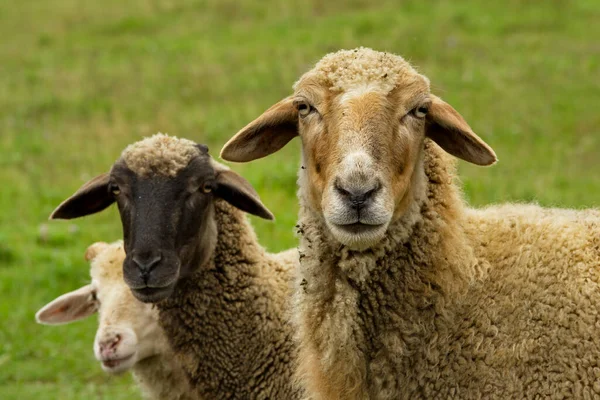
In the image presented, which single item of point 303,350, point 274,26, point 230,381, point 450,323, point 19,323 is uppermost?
point 274,26

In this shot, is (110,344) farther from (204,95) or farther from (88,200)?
(204,95)

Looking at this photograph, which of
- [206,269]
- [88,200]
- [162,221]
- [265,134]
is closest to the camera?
[265,134]

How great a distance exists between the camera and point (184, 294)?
673 centimetres

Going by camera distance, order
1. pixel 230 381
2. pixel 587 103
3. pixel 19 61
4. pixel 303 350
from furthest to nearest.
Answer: pixel 19 61
pixel 587 103
pixel 230 381
pixel 303 350

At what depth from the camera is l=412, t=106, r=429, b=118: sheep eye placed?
4.88 meters

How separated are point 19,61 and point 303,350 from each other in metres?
17.1

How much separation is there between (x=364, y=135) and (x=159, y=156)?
7.33 feet

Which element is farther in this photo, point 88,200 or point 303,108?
point 88,200

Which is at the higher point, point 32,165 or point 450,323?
point 450,323

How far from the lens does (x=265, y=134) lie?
17.7ft

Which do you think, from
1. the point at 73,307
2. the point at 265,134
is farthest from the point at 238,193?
the point at 73,307

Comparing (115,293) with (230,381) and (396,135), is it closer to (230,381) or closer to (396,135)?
(230,381)

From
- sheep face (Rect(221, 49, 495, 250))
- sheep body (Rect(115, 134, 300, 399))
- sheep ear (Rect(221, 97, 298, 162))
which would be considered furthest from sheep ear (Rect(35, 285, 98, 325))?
sheep face (Rect(221, 49, 495, 250))

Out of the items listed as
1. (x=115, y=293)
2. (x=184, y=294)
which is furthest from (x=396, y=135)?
(x=115, y=293)
